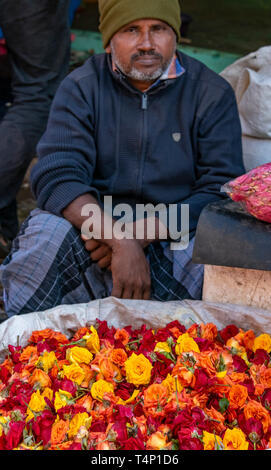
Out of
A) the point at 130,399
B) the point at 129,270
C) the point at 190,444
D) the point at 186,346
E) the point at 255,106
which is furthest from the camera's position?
the point at 255,106

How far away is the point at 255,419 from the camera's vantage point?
1.54 metres

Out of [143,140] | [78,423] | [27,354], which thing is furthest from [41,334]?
[143,140]

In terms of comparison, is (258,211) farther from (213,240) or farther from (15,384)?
(15,384)

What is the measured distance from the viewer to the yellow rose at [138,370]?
1.66 metres

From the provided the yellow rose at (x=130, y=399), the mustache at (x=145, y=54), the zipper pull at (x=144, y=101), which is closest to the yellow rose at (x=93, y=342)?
the yellow rose at (x=130, y=399)

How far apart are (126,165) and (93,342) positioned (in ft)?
2.94

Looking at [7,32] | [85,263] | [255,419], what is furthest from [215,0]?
[255,419]

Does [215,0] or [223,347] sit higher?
[215,0]

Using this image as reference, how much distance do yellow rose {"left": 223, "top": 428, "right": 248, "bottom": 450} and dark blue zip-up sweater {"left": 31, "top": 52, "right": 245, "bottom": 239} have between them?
1.07 m

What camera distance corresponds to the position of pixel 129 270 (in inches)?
88.4

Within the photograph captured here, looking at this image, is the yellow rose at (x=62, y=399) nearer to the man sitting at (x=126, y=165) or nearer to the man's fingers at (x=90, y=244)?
the man sitting at (x=126, y=165)

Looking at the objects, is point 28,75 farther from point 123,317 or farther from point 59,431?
point 59,431

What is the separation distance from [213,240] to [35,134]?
1685mm
